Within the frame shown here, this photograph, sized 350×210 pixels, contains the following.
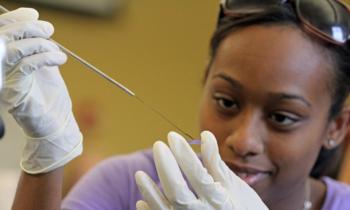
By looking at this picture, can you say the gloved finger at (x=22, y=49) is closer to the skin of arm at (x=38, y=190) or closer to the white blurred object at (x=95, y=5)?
the skin of arm at (x=38, y=190)

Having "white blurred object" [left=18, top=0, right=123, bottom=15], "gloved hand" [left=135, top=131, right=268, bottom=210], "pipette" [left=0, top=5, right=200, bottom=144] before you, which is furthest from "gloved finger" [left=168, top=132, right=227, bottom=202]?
"white blurred object" [left=18, top=0, right=123, bottom=15]

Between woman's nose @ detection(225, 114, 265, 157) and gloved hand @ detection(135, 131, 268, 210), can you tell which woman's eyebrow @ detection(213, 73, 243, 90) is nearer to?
woman's nose @ detection(225, 114, 265, 157)

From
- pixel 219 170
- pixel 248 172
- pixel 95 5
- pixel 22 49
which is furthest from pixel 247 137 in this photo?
pixel 95 5

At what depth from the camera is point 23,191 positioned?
915 millimetres

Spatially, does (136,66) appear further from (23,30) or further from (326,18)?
(23,30)

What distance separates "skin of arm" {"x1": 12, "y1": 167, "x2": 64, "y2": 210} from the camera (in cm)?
91

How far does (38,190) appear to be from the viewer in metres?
0.91

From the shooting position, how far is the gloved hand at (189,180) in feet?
2.75

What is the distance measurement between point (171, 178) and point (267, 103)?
0.93 ft

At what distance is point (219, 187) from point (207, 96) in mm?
293

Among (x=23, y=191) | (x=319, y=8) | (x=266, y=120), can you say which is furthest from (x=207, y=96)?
(x=23, y=191)

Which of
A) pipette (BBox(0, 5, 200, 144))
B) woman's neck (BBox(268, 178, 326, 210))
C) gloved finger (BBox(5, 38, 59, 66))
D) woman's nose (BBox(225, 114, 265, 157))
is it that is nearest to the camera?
gloved finger (BBox(5, 38, 59, 66))

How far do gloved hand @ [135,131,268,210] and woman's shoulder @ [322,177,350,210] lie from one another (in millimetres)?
457

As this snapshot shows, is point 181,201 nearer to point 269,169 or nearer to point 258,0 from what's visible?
point 269,169
